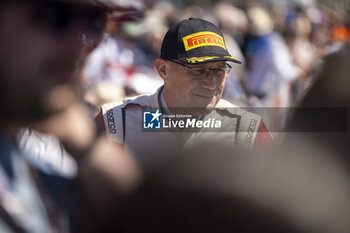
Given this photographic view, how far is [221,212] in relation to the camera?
3.17 ft

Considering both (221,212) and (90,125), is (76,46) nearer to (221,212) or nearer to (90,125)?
(90,125)

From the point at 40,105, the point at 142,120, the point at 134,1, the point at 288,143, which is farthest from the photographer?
the point at 142,120

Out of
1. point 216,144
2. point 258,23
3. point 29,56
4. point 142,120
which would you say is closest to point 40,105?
point 29,56

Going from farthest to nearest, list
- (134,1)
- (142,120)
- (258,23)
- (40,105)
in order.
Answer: (258,23) < (142,120) < (134,1) < (40,105)

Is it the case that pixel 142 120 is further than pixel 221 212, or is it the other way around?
pixel 142 120

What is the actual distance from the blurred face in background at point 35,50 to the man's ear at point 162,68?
0.71 m

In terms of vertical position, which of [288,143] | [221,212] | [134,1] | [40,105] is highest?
[134,1]

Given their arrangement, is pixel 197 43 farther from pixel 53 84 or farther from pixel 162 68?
pixel 53 84

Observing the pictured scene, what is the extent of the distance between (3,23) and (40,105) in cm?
19

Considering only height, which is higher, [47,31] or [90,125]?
[47,31]

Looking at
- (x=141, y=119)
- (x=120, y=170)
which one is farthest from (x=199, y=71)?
(x=120, y=170)

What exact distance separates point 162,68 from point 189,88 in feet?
0.45

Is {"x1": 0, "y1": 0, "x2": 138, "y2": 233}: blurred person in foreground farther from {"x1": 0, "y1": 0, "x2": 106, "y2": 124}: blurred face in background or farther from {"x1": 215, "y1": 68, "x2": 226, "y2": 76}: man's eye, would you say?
{"x1": 215, "y1": 68, "x2": 226, "y2": 76}: man's eye

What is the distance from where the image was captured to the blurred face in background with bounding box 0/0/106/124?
90cm
